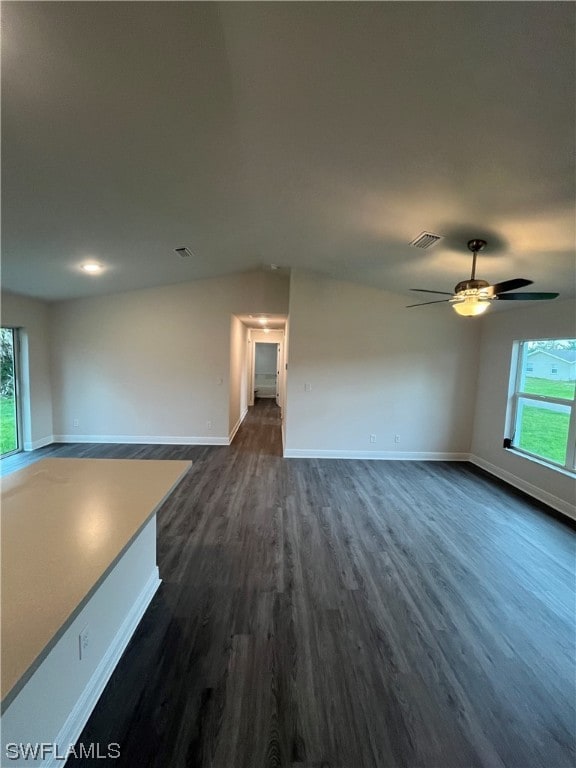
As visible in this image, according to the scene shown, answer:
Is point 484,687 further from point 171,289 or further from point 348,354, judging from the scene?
point 171,289

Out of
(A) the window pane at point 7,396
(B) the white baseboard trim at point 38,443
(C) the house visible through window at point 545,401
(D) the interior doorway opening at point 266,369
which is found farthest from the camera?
(D) the interior doorway opening at point 266,369

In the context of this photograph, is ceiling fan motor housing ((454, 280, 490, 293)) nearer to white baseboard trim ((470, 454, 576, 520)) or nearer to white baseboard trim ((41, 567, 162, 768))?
white baseboard trim ((470, 454, 576, 520))

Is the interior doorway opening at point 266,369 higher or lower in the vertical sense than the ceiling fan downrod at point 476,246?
lower

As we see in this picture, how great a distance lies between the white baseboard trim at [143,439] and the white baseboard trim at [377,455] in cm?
143

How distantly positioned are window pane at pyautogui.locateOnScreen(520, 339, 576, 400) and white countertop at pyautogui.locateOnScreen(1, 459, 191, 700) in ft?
13.7

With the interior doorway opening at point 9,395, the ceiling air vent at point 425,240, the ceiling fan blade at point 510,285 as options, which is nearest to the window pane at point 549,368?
the ceiling fan blade at point 510,285

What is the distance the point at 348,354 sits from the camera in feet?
16.6

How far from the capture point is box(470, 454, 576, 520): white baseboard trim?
3490 millimetres

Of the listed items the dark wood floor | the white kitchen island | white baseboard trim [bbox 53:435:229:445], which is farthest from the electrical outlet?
white baseboard trim [bbox 53:435:229:445]

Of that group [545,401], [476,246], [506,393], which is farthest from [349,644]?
[506,393]

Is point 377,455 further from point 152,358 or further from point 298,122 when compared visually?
point 298,122

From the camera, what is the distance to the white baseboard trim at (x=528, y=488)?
3490 millimetres

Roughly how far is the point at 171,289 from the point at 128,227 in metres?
2.49

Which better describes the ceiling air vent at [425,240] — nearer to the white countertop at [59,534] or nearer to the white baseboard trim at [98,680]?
the white countertop at [59,534]
